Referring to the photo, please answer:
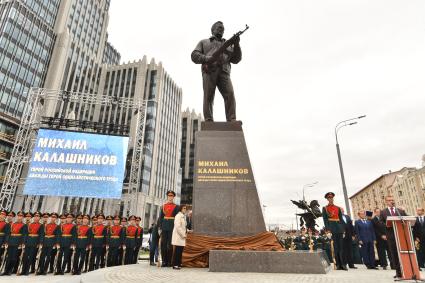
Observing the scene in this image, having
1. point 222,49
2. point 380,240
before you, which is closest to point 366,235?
point 380,240

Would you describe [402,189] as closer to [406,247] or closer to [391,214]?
[391,214]

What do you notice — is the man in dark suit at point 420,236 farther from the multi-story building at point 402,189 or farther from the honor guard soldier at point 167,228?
the multi-story building at point 402,189

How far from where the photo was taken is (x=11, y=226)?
822 centimetres

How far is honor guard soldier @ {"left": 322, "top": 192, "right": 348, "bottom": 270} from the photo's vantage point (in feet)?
21.0

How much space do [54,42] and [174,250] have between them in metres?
66.2

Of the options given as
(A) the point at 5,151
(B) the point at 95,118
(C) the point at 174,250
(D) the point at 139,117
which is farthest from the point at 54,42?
(C) the point at 174,250

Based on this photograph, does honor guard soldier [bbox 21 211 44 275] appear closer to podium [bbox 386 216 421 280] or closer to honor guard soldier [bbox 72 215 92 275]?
honor guard soldier [bbox 72 215 92 275]

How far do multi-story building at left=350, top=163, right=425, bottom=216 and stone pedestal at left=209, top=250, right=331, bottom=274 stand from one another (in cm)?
5268

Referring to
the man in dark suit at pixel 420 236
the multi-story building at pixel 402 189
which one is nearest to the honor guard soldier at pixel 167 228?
the man in dark suit at pixel 420 236

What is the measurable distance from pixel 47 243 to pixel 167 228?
446cm

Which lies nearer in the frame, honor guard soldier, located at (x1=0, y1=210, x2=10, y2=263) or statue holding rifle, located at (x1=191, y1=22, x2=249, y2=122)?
statue holding rifle, located at (x1=191, y1=22, x2=249, y2=122)

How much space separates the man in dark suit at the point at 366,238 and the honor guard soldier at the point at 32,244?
9174 millimetres

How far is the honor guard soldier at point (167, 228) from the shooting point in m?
5.82

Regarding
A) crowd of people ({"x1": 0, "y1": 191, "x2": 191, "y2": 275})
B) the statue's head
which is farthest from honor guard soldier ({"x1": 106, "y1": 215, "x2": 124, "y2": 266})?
the statue's head
